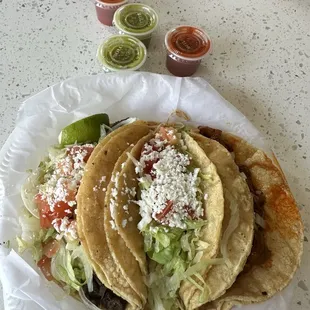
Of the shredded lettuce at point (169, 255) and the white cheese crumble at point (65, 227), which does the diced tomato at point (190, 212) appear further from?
the white cheese crumble at point (65, 227)

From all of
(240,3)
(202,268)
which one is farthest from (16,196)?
(240,3)

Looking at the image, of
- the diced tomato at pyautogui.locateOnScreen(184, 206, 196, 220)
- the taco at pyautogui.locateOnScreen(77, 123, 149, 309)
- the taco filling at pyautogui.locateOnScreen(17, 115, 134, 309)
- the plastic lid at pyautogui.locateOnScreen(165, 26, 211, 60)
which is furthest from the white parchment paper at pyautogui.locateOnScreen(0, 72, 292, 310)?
the diced tomato at pyautogui.locateOnScreen(184, 206, 196, 220)

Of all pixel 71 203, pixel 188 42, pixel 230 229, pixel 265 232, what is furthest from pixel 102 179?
pixel 188 42

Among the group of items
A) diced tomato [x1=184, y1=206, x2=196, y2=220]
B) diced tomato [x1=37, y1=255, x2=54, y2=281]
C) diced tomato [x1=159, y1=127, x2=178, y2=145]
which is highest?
diced tomato [x1=159, y1=127, x2=178, y2=145]

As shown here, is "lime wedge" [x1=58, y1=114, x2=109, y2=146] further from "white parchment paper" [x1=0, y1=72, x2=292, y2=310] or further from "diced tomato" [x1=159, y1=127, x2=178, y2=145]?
"diced tomato" [x1=159, y1=127, x2=178, y2=145]

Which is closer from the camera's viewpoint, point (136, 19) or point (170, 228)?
point (170, 228)

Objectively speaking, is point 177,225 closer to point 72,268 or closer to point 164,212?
point 164,212

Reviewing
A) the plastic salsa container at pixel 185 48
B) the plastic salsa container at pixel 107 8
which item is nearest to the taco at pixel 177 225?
the plastic salsa container at pixel 185 48
